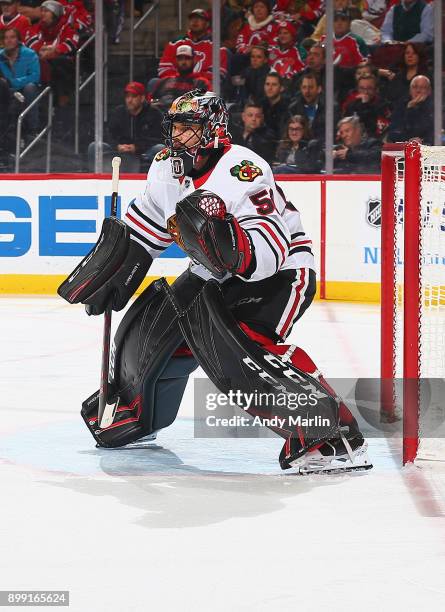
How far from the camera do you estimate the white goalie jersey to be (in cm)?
318

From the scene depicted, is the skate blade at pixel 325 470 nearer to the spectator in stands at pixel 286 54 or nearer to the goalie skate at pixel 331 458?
the goalie skate at pixel 331 458

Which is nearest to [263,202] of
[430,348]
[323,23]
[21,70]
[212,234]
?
[212,234]

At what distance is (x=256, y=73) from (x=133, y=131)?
3.19 feet

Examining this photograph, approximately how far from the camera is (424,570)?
2.35 m

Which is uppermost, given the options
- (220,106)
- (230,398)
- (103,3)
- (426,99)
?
(103,3)

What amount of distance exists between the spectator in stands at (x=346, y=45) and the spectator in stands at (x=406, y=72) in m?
0.26

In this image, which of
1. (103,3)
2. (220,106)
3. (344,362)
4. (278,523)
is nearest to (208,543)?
(278,523)

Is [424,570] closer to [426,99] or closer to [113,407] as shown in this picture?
[113,407]

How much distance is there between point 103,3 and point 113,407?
5.64 metres

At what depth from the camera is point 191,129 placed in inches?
128

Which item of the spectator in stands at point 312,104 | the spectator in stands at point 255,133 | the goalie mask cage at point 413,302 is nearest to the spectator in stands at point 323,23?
the spectator in stands at point 312,104

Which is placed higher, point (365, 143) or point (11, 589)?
point (365, 143)

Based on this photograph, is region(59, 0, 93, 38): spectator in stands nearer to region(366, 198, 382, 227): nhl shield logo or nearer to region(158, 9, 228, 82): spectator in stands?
region(158, 9, 228, 82): spectator in stands

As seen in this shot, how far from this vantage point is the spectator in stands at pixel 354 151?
8.06 meters
